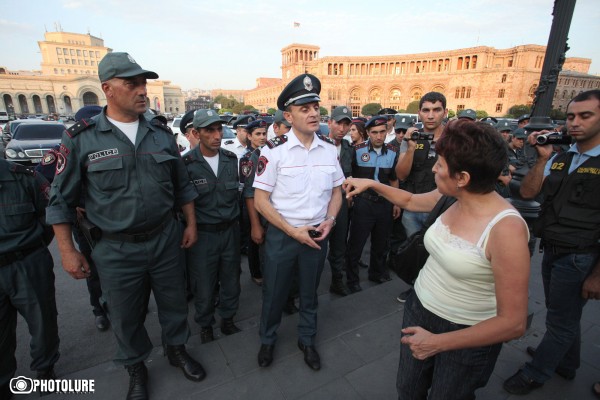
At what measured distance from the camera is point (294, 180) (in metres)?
2.22

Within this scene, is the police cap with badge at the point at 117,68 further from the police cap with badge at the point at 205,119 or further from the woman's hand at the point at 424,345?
the woman's hand at the point at 424,345

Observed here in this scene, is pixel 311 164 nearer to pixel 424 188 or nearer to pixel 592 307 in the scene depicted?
pixel 424 188

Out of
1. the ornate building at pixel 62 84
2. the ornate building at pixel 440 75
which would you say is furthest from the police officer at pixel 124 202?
the ornate building at pixel 62 84

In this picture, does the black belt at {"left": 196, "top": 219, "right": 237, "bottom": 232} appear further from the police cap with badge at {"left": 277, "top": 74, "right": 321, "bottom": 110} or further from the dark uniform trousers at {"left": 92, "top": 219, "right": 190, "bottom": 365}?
the police cap with badge at {"left": 277, "top": 74, "right": 321, "bottom": 110}

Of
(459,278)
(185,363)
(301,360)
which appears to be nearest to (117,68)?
(185,363)

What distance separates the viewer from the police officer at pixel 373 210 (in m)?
3.52

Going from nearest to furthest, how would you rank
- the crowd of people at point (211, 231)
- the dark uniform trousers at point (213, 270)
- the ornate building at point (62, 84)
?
the crowd of people at point (211, 231), the dark uniform trousers at point (213, 270), the ornate building at point (62, 84)

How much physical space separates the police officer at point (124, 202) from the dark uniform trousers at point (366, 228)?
2038 millimetres

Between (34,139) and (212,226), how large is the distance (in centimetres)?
1090

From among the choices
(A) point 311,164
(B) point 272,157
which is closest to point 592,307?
(A) point 311,164

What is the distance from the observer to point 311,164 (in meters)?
2.29

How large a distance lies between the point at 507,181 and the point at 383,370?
71.2 inches

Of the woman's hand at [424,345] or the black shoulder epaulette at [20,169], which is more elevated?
the black shoulder epaulette at [20,169]

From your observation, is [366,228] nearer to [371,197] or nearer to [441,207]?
[371,197]
